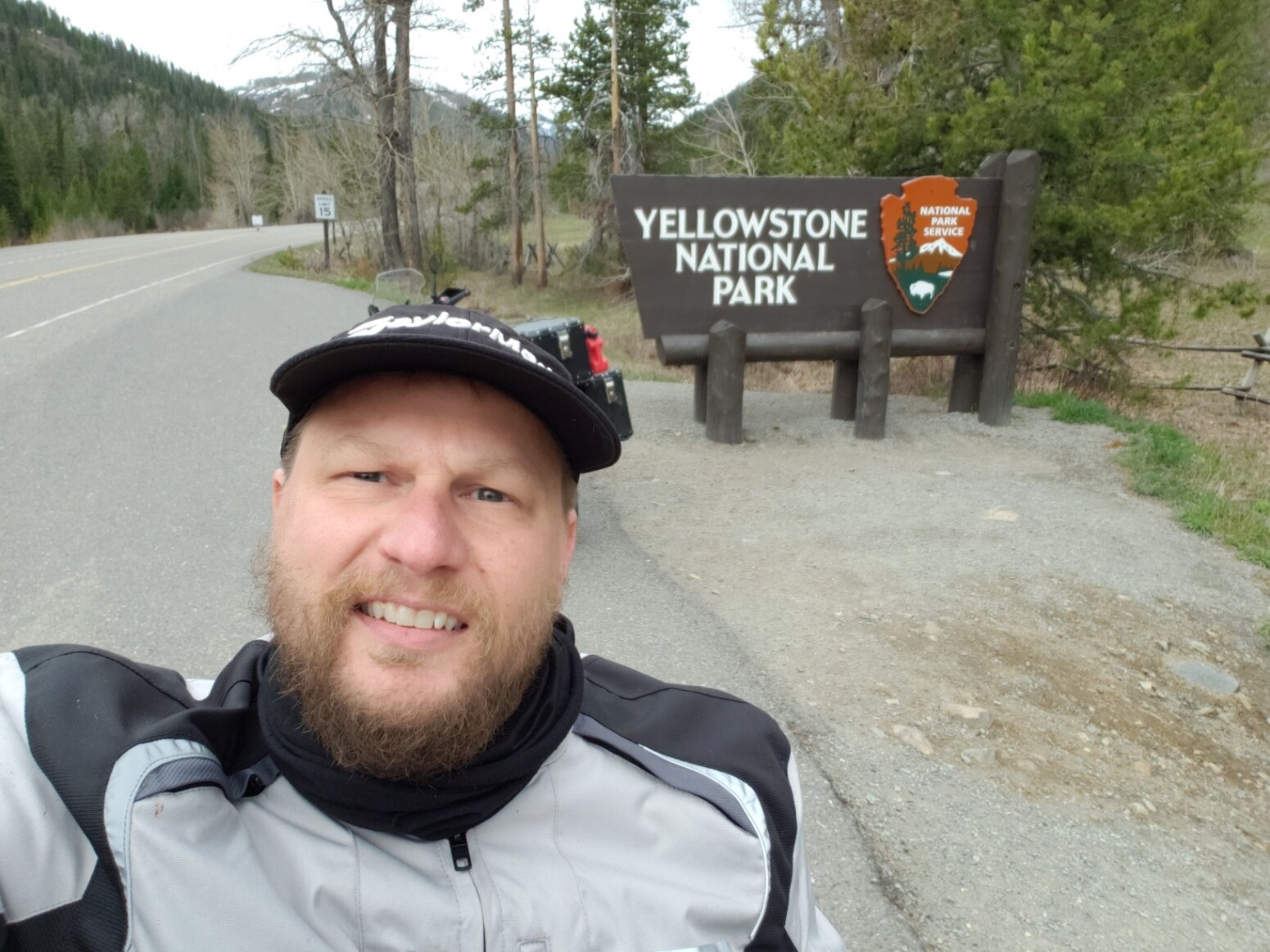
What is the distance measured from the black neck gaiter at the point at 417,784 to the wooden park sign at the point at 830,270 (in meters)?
5.33

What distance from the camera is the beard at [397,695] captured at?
1317mm

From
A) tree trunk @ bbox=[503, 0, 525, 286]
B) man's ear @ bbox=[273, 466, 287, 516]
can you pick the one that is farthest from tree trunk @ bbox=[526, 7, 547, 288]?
man's ear @ bbox=[273, 466, 287, 516]

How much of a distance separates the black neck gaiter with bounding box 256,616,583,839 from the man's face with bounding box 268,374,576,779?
24 millimetres

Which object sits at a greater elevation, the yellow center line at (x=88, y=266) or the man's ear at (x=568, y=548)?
the man's ear at (x=568, y=548)

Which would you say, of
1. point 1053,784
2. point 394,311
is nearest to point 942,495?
point 1053,784

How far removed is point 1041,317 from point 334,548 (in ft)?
29.6

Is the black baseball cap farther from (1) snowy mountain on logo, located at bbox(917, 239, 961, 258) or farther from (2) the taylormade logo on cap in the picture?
(1) snowy mountain on logo, located at bbox(917, 239, 961, 258)

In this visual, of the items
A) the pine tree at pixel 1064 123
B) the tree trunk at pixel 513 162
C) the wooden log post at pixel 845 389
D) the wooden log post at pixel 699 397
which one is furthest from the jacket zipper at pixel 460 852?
the tree trunk at pixel 513 162

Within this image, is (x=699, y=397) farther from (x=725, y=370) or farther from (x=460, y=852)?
(x=460, y=852)

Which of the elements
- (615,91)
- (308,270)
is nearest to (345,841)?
(615,91)

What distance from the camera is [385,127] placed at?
22.5 meters

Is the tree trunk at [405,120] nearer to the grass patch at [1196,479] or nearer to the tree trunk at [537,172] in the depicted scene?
the tree trunk at [537,172]

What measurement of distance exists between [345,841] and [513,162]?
25828 millimetres

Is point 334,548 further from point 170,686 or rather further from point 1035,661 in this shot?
point 1035,661
